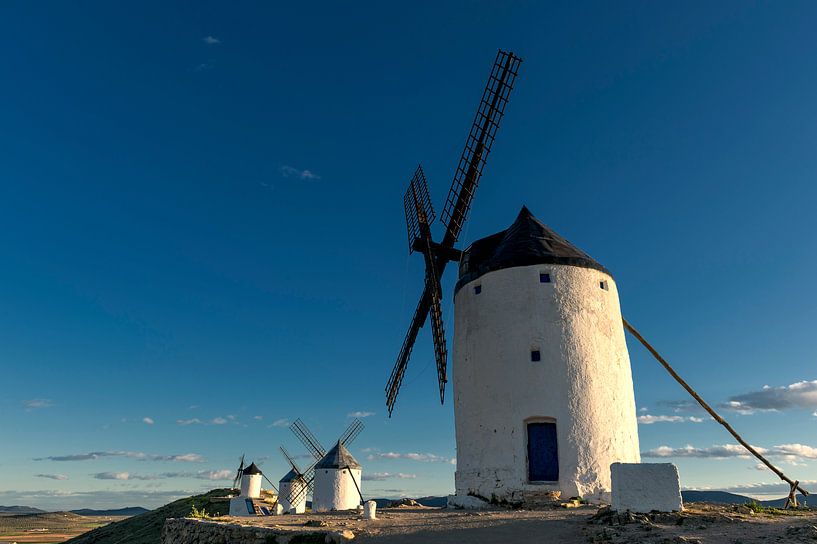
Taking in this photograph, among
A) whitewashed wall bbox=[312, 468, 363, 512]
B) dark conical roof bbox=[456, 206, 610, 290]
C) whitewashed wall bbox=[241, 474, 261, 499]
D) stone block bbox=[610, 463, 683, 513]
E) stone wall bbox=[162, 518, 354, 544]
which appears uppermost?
dark conical roof bbox=[456, 206, 610, 290]

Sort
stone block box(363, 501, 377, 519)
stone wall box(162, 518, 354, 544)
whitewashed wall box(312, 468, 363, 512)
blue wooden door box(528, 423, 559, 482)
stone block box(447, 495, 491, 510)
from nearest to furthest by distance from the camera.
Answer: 1. stone wall box(162, 518, 354, 544)
2. stone block box(363, 501, 377, 519)
3. blue wooden door box(528, 423, 559, 482)
4. stone block box(447, 495, 491, 510)
5. whitewashed wall box(312, 468, 363, 512)

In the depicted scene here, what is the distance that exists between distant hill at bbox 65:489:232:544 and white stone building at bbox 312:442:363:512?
9.27m

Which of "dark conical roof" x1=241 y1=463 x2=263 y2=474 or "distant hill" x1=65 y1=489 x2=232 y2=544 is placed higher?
"dark conical roof" x1=241 y1=463 x2=263 y2=474

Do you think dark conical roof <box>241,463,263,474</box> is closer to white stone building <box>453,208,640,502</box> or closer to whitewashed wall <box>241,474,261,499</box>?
whitewashed wall <box>241,474,261,499</box>

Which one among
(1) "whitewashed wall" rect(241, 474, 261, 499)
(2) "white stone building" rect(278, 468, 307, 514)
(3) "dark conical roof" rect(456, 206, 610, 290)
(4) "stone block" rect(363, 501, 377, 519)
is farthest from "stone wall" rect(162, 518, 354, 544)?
(1) "whitewashed wall" rect(241, 474, 261, 499)

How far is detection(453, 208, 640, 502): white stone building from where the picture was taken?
46.1 ft

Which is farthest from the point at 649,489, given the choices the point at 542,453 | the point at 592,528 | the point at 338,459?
the point at 338,459

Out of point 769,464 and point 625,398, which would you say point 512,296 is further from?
point 769,464

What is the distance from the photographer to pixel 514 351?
14984mm

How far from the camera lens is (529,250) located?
16.0 m

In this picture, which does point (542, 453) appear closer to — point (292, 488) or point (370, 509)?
point (370, 509)

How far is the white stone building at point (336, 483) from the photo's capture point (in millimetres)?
26734

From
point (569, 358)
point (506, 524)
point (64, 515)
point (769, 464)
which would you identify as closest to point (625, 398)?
point (569, 358)

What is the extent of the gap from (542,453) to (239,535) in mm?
7553
